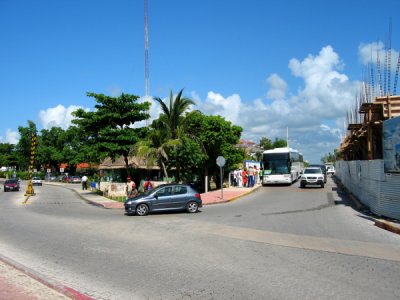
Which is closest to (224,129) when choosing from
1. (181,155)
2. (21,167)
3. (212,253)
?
(181,155)

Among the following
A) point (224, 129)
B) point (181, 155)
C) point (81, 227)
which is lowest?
point (81, 227)

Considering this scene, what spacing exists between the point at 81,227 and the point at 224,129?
21418 millimetres

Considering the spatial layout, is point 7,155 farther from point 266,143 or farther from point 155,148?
point 155,148

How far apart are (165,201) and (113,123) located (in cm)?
1800

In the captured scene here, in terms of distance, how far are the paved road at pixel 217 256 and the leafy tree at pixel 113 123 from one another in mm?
19036

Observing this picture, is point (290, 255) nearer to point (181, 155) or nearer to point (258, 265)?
point (258, 265)

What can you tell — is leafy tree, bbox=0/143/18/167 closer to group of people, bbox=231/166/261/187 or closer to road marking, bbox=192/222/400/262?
group of people, bbox=231/166/261/187

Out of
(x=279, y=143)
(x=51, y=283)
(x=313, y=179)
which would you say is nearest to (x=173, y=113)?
(x=313, y=179)

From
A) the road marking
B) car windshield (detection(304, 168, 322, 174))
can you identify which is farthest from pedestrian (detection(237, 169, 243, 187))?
the road marking

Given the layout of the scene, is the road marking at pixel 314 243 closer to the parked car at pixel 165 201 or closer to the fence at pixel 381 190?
the fence at pixel 381 190

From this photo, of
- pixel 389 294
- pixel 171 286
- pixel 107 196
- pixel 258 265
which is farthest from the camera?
pixel 107 196

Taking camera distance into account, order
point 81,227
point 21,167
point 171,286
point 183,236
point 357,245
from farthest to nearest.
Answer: point 21,167 < point 81,227 < point 183,236 < point 357,245 < point 171,286

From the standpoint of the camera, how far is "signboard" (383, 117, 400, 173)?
51.8 feet

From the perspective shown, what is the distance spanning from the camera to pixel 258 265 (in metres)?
8.97
